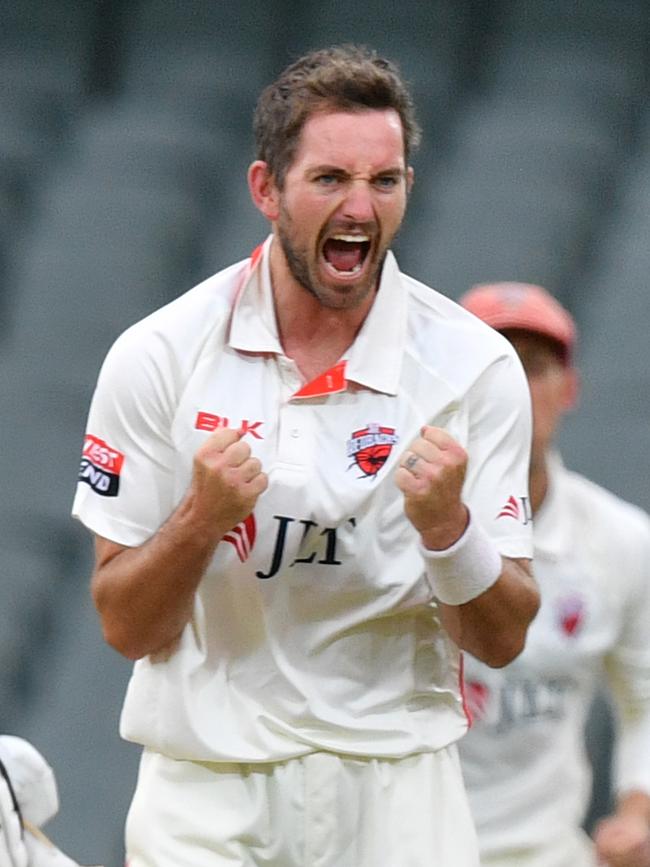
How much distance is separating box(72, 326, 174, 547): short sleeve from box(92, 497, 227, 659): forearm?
3 centimetres

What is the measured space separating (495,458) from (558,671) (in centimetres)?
84

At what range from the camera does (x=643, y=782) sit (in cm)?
328

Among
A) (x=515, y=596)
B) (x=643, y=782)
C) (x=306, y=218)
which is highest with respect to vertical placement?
(x=306, y=218)

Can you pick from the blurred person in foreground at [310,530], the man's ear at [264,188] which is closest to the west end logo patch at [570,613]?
the blurred person in foreground at [310,530]

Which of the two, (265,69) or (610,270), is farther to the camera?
(265,69)

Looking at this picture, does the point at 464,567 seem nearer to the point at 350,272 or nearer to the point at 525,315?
the point at 350,272

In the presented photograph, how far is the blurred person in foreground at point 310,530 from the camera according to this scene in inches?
96.7

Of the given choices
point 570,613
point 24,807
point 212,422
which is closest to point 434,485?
point 212,422

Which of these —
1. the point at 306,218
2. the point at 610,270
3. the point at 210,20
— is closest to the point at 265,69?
the point at 210,20

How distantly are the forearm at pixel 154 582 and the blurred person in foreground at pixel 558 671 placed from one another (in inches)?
33.4

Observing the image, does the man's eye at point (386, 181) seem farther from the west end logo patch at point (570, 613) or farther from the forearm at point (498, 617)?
the west end logo patch at point (570, 613)

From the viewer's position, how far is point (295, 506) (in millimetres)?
2443

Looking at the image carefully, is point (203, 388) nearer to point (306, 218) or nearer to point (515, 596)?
point (306, 218)

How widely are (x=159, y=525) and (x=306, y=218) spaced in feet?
1.22
